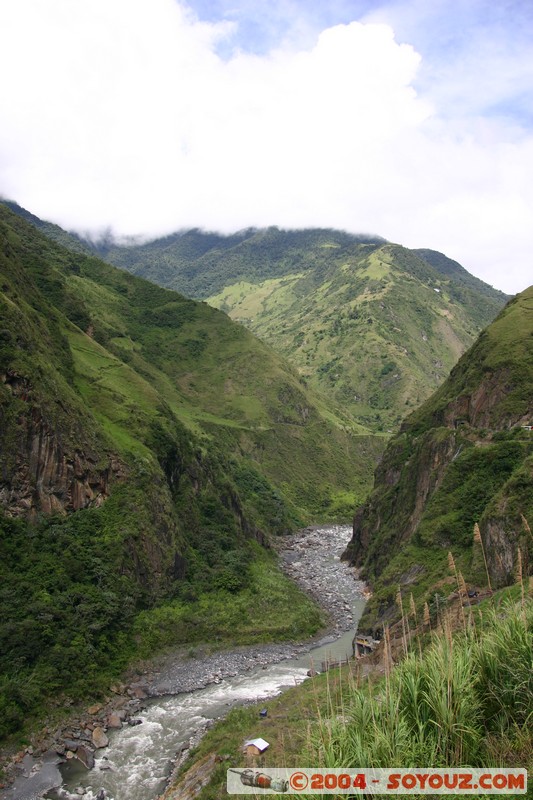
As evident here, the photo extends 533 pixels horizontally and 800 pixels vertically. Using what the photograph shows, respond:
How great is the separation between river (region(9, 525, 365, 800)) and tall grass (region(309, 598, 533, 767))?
12.9 feet

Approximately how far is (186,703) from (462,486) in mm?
32045

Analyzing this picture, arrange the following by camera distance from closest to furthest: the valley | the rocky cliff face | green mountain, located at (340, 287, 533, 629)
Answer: the valley
green mountain, located at (340, 287, 533, 629)
the rocky cliff face

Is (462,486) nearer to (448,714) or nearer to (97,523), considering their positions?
(97,523)

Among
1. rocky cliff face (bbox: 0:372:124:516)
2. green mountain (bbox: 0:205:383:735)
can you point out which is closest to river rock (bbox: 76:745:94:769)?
green mountain (bbox: 0:205:383:735)

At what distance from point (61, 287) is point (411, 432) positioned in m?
65.5

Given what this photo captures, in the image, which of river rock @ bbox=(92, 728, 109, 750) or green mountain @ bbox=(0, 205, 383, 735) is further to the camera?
green mountain @ bbox=(0, 205, 383, 735)

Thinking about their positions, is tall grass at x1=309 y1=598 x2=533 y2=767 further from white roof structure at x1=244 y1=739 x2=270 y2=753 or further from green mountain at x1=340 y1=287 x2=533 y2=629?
green mountain at x1=340 y1=287 x2=533 y2=629

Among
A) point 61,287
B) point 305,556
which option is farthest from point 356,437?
point 61,287

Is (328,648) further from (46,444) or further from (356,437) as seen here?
(356,437)

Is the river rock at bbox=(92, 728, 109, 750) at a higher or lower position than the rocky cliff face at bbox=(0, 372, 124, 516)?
lower

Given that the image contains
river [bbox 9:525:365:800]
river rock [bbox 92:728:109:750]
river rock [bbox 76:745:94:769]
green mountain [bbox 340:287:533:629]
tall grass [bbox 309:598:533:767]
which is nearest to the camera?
tall grass [bbox 309:598:533:767]

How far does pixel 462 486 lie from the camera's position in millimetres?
55844

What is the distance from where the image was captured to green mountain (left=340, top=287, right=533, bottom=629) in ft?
143

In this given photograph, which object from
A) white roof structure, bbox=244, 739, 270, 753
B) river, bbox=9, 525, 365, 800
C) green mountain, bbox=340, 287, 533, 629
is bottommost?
river, bbox=9, 525, 365, 800
